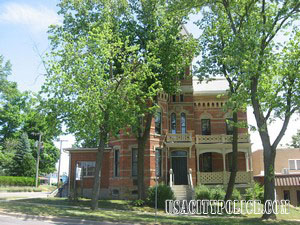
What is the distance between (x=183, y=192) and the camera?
84.4 ft

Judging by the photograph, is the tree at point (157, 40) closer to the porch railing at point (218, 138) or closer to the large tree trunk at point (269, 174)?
the porch railing at point (218, 138)

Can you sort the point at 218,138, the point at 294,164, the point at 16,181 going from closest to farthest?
1. the point at 218,138
2. the point at 294,164
3. the point at 16,181

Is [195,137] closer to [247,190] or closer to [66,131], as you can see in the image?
[247,190]

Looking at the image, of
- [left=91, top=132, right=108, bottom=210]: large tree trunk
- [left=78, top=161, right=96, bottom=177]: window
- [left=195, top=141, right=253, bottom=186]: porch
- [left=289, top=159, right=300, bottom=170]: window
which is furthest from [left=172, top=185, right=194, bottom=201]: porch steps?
[left=289, top=159, right=300, bottom=170]: window

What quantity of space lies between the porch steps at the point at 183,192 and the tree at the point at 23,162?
3254 cm

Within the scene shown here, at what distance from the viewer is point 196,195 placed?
79.0 ft

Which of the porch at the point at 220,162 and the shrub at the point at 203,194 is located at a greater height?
the porch at the point at 220,162

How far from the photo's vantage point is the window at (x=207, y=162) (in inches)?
1207

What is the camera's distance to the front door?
1122 inches

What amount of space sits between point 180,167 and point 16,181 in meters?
27.2

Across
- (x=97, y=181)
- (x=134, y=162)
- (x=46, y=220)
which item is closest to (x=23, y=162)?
(x=134, y=162)

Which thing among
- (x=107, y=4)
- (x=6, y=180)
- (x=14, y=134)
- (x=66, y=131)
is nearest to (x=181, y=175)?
(x=66, y=131)

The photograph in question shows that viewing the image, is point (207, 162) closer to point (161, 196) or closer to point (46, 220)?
point (161, 196)

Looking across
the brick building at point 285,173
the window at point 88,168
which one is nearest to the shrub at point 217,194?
the brick building at point 285,173
